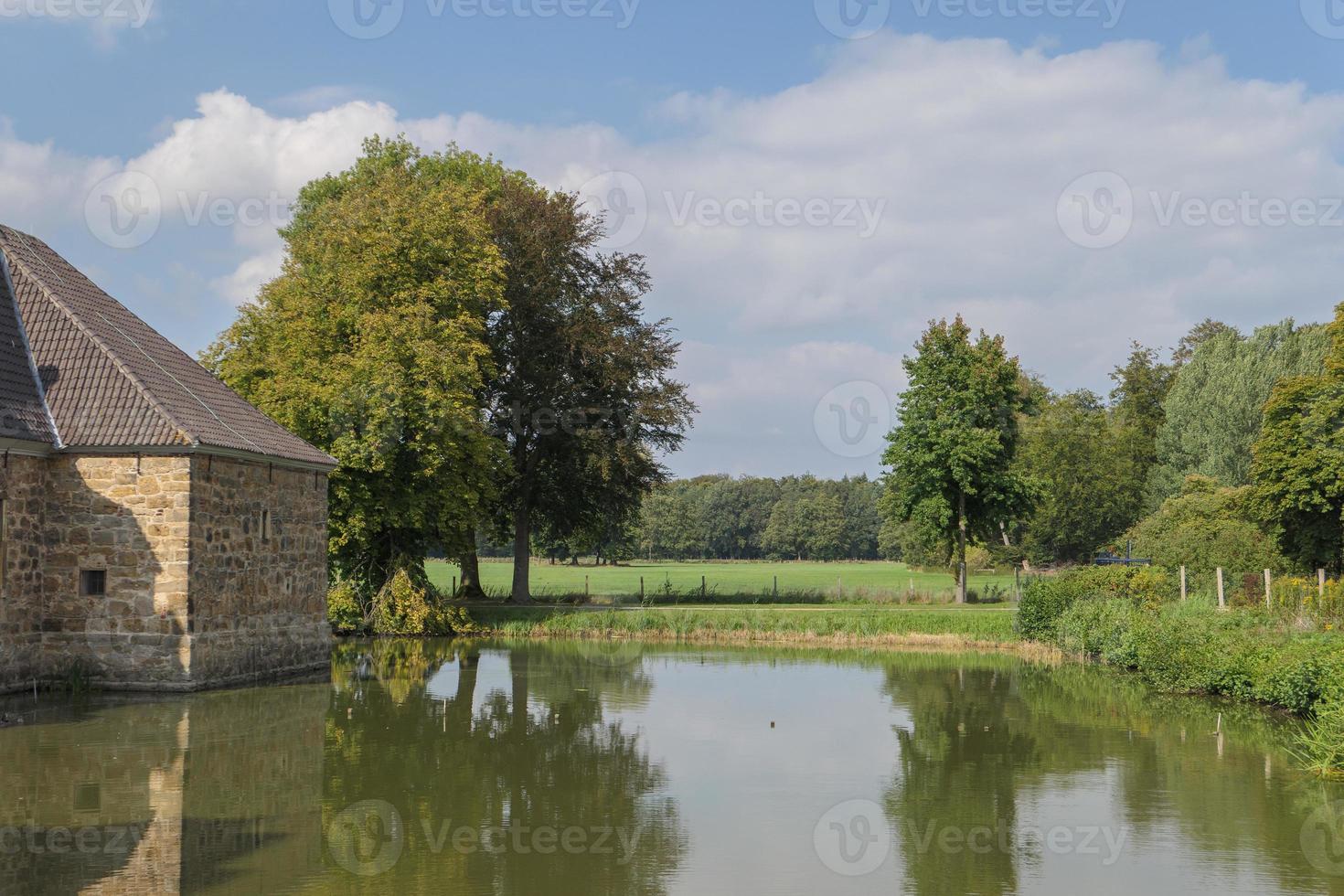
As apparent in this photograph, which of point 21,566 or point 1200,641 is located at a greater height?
point 21,566

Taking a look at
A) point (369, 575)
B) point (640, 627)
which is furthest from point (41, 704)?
point (640, 627)

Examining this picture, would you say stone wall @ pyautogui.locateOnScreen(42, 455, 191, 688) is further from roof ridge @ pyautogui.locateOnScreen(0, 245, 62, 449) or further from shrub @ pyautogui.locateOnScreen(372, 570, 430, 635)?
shrub @ pyautogui.locateOnScreen(372, 570, 430, 635)

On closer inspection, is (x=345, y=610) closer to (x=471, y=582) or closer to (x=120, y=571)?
(x=471, y=582)

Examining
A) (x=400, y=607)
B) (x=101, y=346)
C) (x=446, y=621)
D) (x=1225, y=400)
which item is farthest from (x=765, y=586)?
(x=101, y=346)

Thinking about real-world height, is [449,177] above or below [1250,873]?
above

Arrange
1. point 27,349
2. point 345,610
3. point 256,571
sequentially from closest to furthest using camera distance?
point 27,349, point 256,571, point 345,610

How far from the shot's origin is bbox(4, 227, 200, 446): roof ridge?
64.9 ft

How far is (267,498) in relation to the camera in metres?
22.4

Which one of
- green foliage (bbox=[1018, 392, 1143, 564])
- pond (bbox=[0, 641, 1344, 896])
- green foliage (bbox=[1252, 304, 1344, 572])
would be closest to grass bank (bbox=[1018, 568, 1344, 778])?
pond (bbox=[0, 641, 1344, 896])

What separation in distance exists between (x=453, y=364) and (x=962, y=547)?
1800 cm

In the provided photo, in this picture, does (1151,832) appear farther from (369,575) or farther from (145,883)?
(369,575)

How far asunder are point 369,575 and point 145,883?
23565mm

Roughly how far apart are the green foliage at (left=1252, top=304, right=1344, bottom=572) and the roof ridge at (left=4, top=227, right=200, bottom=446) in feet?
93.8

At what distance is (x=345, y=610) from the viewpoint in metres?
30.8
